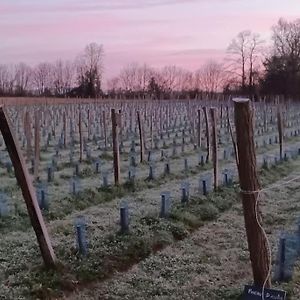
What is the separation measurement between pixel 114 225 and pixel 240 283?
2.31m

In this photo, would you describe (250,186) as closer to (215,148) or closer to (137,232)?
(137,232)

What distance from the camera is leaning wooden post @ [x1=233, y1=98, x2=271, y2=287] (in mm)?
4031

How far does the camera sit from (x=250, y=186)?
4.10 meters

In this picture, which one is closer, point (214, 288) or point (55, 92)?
point (214, 288)

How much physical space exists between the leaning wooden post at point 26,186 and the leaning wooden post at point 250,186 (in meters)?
2.11

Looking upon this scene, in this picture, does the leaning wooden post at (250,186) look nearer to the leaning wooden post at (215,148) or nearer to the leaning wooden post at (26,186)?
the leaning wooden post at (26,186)

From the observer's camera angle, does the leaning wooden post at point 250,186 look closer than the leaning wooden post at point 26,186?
Yes

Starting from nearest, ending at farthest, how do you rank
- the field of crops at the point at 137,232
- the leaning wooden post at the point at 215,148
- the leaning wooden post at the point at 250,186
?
the leaning wooden post at the point at 250,186
the field of crops at the point at 137,232
the leaning wooden post at the point at 215,148

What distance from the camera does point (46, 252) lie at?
554 cm

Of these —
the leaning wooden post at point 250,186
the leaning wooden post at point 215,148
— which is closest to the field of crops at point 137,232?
the leaning wooden post at point 215,148

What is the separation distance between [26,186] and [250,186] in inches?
86.6

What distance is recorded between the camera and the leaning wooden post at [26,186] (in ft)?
16.7

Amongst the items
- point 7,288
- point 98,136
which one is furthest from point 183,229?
point 98,136

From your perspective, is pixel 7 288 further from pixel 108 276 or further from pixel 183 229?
pixel 183 229
